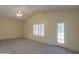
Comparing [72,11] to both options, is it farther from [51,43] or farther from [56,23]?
[51,43]

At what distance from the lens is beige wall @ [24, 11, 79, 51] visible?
1.59 metres

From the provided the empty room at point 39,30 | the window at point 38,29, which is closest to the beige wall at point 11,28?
the empty room at point 39,30

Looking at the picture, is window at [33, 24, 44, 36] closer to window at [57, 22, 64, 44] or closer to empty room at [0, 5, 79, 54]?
empty room at [0, 5, 79, 54]

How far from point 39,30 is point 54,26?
24cm

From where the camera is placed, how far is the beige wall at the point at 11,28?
1.61 metres

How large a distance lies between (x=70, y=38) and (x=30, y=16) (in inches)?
27.6

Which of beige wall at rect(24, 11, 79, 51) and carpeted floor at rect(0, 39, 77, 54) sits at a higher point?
beige wall at rect(24, 11, 79, 51)

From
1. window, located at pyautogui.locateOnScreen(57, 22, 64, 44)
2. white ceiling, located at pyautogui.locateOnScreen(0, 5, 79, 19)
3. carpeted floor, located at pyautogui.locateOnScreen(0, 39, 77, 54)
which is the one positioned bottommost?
carpeted floor, located at pyautogui.locateOnScreen(0, 39, 77, 54)

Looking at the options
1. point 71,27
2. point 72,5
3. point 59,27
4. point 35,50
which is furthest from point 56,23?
point 35,50

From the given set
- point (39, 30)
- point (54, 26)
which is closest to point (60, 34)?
point (54, 26)

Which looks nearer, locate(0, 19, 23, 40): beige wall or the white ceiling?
the white ceiling

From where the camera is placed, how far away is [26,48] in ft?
5.30

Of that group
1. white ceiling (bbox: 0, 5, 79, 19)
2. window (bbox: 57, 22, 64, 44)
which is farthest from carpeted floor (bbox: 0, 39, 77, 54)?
white ceiling (bbox: 0, 5, 79, 19)

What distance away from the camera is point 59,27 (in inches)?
64.3
